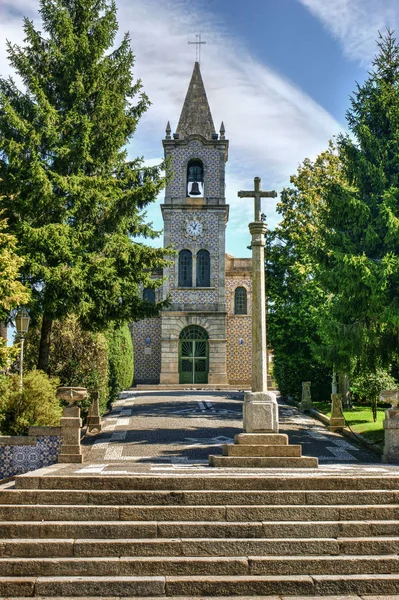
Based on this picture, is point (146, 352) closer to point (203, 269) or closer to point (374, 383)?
point (203, 269)

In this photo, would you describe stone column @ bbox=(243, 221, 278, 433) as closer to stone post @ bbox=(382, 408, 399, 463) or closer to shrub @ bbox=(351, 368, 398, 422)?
stone post @ bbox=(382, 408, 399, 463)

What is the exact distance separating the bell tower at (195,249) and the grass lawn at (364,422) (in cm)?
1078

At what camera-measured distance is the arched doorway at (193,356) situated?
114 feet

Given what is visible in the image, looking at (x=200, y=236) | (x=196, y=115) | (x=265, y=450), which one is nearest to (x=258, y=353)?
(x=265, y=450)

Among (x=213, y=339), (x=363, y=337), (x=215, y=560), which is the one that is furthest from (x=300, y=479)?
(x=213, y=339)

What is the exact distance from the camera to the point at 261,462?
10.4 metres

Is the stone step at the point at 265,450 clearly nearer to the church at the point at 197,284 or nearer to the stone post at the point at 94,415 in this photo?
the stone post at the point at 94,415

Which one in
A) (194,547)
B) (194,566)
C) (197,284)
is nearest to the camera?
(194,566)

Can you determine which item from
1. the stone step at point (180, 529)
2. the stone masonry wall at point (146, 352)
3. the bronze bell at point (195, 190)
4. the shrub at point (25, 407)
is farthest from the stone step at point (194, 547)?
the bronze bell at point (195, 190)

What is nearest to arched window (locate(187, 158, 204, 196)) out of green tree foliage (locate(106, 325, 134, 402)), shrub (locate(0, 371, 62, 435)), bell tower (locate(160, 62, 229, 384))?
bell tower (locate(160, 62, 229, 384))

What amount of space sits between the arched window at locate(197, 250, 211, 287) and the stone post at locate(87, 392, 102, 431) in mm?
18013

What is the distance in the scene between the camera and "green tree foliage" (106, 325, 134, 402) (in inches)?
873

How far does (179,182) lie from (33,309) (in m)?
22.3

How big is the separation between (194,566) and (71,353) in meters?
11.6
